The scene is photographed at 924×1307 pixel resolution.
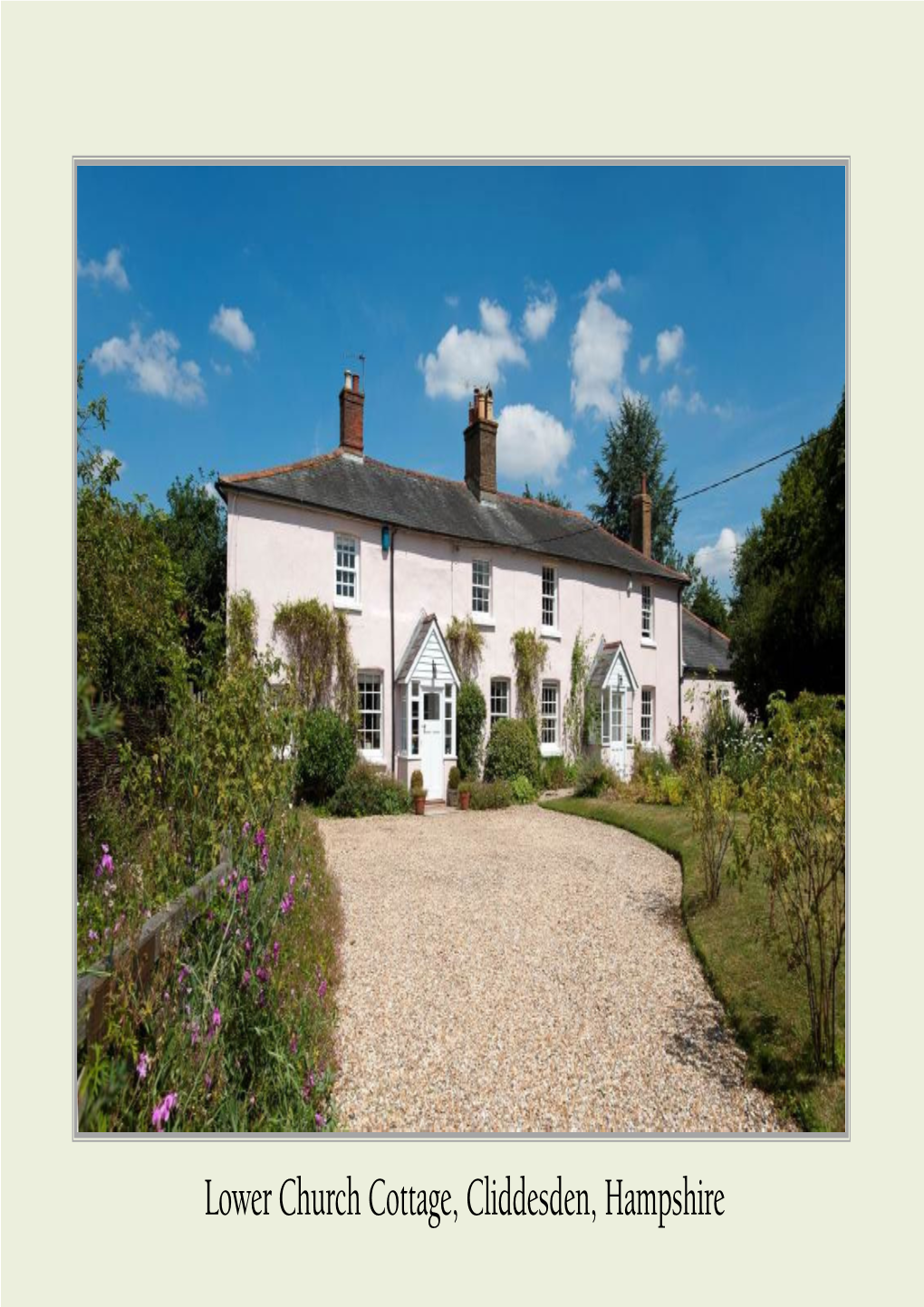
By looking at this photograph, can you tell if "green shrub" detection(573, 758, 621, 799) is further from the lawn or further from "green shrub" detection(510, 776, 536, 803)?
the lawn

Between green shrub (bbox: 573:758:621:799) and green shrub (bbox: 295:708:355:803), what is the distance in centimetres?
607

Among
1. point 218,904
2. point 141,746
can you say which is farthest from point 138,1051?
point 141,746

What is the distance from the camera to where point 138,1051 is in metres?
2.91

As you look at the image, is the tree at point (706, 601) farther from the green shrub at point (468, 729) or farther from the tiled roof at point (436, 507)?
the green shrub at point (468, 729)

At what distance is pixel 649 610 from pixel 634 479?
640 centimetres

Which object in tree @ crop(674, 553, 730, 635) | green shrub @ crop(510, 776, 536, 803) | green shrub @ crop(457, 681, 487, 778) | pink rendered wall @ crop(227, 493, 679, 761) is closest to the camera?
pink rendered wall @ crop(227, 493, 679, 761)

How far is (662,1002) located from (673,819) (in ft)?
23.1

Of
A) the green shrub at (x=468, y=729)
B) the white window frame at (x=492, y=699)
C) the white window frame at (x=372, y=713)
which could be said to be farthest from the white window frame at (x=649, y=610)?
the white window frame at (x=372, y=713)

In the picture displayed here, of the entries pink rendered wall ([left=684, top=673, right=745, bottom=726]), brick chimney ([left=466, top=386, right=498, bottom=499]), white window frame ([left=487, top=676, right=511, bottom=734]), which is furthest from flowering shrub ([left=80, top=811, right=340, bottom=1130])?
pink rendered wall ([left=684, top=673, right=745, bottom=726])

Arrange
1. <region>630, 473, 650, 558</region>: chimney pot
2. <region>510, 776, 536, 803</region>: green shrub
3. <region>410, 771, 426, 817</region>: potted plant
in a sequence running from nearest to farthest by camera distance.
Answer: <region>410, 771, 426, 817</region>: potted plant < <region>510, 776, 536, 803</region>: green shrub < <region>630, 473, 650, 558</region>: chimney pot

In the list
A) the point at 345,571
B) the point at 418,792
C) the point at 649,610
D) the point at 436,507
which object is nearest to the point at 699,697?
the point at 649,610

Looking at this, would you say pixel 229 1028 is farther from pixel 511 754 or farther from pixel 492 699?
pixel 492 699

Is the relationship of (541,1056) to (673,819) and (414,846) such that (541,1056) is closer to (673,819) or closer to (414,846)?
(414,846)

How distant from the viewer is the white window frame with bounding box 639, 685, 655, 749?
2116 cm
